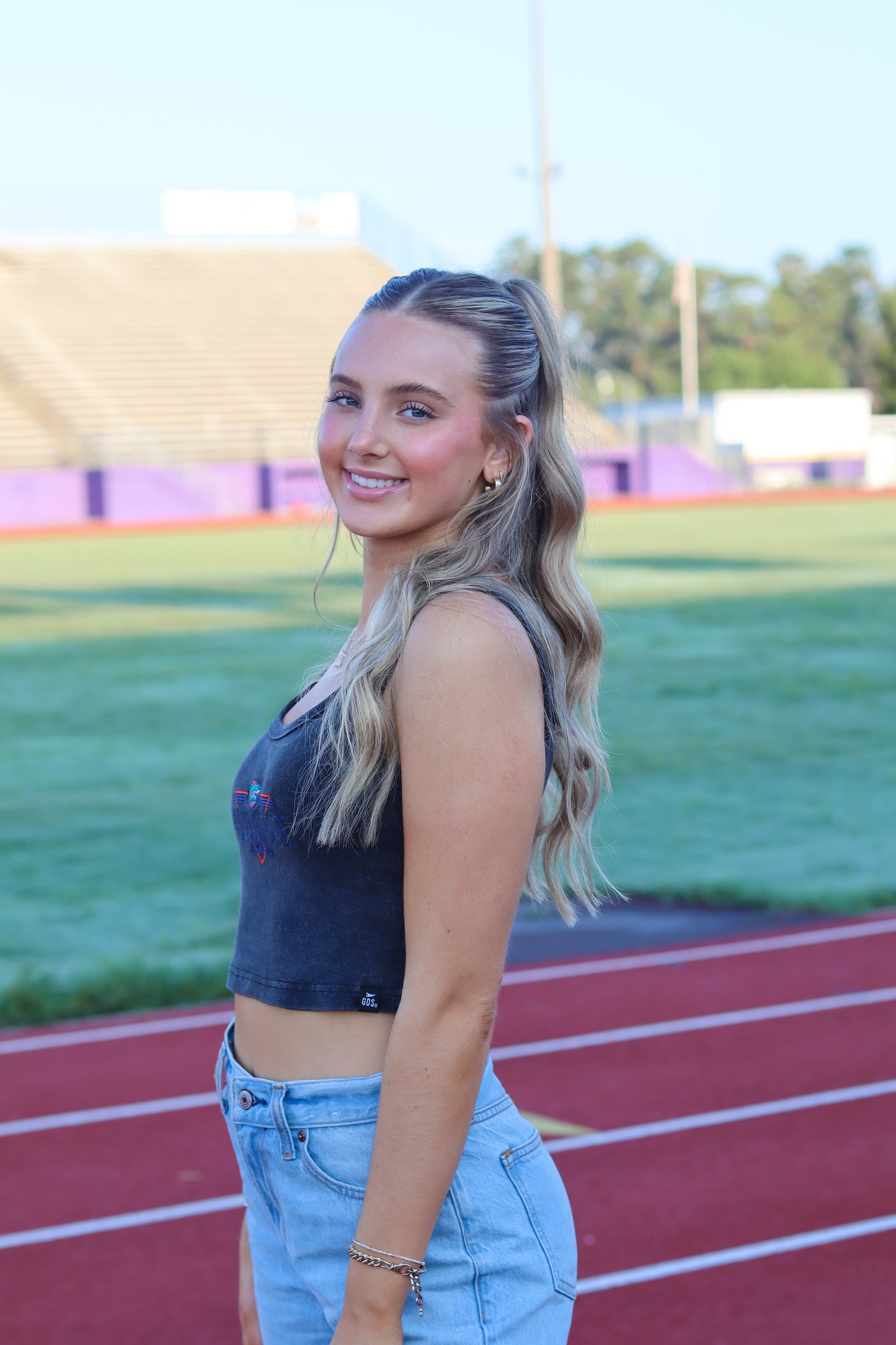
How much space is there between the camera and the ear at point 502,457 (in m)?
1.69

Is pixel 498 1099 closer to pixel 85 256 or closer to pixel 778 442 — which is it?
pixel 85 256

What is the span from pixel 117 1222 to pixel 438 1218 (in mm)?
2495

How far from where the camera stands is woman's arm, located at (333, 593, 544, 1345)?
57.5 inches

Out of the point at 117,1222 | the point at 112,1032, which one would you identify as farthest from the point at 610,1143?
the point at 112,1032

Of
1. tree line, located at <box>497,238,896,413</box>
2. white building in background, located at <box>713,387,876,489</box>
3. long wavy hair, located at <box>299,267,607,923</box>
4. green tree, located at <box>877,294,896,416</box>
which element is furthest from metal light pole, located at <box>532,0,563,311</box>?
tree line, located at <box>497,238,896,413</box>

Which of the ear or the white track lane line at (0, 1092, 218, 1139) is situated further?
the white track lane line at (0, 1092, 218, 1139)

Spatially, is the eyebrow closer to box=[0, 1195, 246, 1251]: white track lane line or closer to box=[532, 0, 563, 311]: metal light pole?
box=[0, 1195, 246, 1251]: white track lane line

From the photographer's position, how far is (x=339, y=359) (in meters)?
1.74

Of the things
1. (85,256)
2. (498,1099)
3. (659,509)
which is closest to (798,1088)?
(498,1099)

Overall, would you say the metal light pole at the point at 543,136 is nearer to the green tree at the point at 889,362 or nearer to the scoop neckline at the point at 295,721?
the green tree at the point at 889,362

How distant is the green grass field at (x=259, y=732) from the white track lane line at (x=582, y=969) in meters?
0.32

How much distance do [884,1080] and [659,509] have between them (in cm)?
3304

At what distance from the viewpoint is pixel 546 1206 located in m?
1.61

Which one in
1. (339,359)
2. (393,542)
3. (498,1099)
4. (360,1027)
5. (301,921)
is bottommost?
(498,1099)
